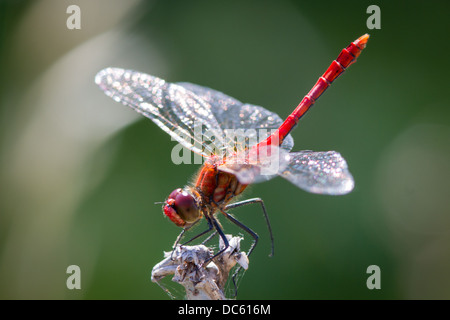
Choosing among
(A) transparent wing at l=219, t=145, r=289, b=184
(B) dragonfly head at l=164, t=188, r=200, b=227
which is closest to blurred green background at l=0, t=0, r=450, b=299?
(A) transparent wing at l=219, t=145, r=289, b=184

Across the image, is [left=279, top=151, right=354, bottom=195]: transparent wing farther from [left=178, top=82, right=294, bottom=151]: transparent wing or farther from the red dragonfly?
[left=178, top=82, right=294, bottom=151]: transparent wing

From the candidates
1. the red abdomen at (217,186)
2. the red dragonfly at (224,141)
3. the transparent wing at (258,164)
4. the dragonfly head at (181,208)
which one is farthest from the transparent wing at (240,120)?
the dragonfly head at (181,208)

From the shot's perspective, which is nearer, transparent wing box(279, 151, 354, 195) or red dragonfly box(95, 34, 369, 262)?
transparent wing box(279, 151, 354, 195)

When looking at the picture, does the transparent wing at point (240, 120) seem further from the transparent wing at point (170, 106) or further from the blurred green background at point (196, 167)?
the blurred green background at point (196, 167)

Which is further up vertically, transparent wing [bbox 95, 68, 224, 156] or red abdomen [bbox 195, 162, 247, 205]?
transparent wing [bbox 95, 68, 224, 156]

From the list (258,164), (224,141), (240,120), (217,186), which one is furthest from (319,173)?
(240,120)

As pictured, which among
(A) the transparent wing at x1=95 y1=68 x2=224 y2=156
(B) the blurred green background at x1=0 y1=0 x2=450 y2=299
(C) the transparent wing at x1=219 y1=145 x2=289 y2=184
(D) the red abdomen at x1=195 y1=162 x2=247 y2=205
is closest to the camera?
(C) the transparent wing at x1=219 y1=145 x2=289 y2=184
